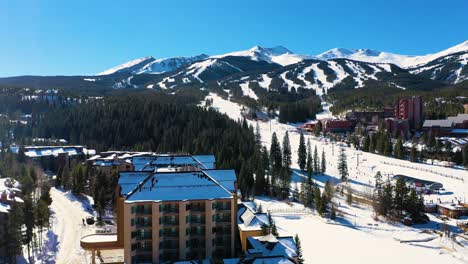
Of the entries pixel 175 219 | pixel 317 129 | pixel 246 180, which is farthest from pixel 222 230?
pixel 317 129

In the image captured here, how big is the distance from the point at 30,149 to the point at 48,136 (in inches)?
1212

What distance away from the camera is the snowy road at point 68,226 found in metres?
38.0

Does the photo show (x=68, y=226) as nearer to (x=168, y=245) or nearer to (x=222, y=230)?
(x=168, y=245)

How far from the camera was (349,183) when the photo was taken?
74.4 meters

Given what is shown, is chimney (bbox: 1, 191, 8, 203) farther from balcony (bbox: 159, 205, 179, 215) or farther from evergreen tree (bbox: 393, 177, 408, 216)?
evergreen tree (bbox: 393, 177, 408, 216)

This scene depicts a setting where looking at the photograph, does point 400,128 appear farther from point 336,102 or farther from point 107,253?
point 107,253

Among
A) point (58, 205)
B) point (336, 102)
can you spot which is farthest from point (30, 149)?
point (336, 102)

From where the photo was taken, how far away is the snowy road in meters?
38.0

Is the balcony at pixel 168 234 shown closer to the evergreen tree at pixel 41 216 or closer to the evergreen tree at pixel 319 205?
the evergreen tree at pixel 41 216

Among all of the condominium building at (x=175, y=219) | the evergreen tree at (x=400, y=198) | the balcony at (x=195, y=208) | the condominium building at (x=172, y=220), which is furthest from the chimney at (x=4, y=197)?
the evergreen tree at (x=400, y=198)

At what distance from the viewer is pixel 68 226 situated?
4625cm

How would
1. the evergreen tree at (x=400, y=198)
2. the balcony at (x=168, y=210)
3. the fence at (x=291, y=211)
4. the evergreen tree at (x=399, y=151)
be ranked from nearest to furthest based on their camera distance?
1. the balcony at (x=168, y=210)
2. the evergreen tree at (x=400, y=198)
3. the fence at (x=291, y=211)
4. the evergreen tree at (x=399, y=151)

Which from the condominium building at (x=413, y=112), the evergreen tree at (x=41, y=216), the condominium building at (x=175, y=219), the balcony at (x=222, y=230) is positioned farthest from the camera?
the condominium building at (x=413, y=112)

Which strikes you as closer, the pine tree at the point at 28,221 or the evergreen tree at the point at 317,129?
the pine tree at the point at 28,221
